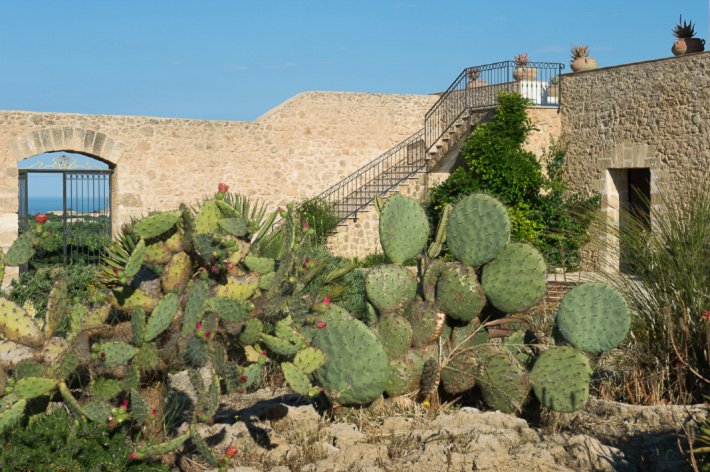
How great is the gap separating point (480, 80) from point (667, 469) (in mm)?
12314

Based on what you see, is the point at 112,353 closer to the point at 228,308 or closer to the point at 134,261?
the point at 134,261

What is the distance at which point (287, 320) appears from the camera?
183 inches

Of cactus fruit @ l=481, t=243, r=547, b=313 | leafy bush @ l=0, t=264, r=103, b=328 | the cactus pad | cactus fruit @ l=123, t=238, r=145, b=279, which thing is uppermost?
cactus fruit @ l=123, t=238, r=145, b=279

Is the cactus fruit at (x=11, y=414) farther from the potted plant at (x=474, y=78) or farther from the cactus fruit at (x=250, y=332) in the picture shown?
the potted plant at (x=474, y=78)

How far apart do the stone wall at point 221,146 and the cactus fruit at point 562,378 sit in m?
10.8

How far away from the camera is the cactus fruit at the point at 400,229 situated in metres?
5.44

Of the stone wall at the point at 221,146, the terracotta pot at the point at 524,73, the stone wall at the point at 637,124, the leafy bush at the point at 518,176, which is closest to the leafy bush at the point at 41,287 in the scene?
the stone wall at the point at 221,146

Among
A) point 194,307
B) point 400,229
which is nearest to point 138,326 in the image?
point 194,307

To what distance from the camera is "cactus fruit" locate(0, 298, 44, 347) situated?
13.7ft

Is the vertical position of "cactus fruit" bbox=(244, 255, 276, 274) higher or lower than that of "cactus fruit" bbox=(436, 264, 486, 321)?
higher

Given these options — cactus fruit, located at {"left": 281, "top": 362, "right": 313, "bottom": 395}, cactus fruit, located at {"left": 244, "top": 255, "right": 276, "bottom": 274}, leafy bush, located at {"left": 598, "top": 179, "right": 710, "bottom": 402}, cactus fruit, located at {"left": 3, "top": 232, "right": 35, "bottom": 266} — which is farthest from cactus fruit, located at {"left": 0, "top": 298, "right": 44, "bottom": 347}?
leafy bush, located at {"left": 598, "top": 179, "right": 710, "bottom": 402}

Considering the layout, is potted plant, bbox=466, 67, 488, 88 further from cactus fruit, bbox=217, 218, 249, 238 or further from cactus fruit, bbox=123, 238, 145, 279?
cactus fruit, bbox=123, 238, 145, 279

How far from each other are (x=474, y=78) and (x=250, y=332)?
474 inches

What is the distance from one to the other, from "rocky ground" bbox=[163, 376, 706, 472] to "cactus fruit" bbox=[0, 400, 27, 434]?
87cm
